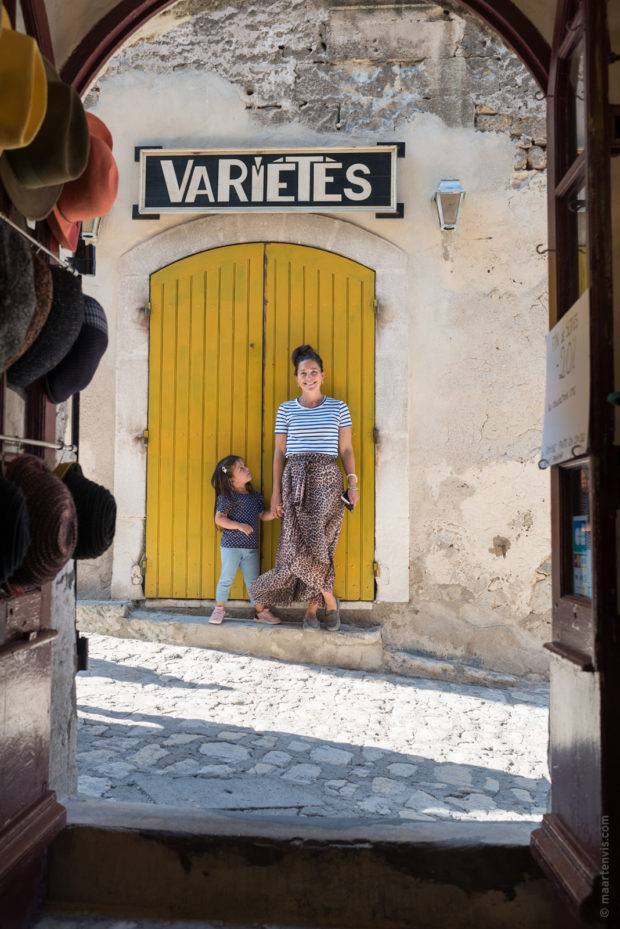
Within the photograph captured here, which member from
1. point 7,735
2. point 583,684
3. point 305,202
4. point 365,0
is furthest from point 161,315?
point 583,684

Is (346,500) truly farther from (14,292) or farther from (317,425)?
(14,292)

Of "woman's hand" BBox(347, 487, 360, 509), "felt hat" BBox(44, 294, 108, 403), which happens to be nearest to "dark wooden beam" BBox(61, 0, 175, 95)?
"felt hat" BBox(44, 294, 108, 403)

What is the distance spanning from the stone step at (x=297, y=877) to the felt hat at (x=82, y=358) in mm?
1340

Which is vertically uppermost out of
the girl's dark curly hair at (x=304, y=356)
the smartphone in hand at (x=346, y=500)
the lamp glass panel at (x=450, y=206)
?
the lamp glass panel at (x=450, y=206)

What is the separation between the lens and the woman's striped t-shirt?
553 centimetres

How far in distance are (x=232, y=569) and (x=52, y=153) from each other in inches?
161

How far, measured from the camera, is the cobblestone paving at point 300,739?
3217 mm

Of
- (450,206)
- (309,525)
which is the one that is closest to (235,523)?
(309,525)

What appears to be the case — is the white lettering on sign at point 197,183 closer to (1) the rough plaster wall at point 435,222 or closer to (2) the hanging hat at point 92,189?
(1) the rough plaster wall at point 435,222

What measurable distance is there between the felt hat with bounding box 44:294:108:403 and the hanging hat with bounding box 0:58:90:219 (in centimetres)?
35

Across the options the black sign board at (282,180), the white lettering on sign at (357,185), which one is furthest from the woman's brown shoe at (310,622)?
the white lettering on sign at (357,185)

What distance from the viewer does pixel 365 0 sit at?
591 centimetres

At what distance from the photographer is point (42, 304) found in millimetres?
1933

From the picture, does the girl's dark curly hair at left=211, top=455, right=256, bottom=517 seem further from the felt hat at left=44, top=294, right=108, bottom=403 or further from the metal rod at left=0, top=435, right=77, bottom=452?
the felt hat at left=44, top=294, right=108, bottom=403
